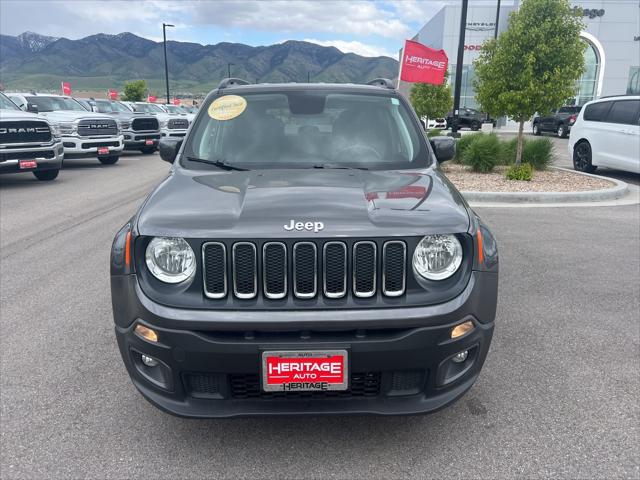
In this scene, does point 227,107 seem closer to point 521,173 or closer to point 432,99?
point 521,173

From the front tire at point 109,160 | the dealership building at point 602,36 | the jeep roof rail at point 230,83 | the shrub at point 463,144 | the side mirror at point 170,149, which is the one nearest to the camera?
the side mirror at point 170,149

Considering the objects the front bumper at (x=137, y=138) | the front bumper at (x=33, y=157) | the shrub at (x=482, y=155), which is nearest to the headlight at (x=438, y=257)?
the shrub at (x=482, y=155)

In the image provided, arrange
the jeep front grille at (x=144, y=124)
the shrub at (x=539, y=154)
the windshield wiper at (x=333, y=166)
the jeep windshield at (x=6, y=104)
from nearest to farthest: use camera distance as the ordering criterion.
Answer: the windshield wiper at (x=333, y=166) → the jeep windshield at (x=6, y=104) → the shrub at (x=539, y=154) → the jeep front grille at (x=144, y=124)

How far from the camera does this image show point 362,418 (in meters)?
2.97

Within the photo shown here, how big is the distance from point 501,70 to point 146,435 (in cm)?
1067

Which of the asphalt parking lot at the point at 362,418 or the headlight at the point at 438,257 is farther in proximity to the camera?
the asphalt parking lot at the point at 362,418

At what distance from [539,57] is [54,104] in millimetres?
13237

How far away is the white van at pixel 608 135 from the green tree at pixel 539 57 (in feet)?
4.90

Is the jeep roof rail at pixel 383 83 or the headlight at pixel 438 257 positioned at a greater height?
the jeep roof rail at pixel 383 83

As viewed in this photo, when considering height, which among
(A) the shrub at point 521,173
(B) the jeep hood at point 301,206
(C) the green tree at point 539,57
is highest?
(C) the green tree at point 539,57

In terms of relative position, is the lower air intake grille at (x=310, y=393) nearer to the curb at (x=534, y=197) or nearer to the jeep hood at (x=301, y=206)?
the jeep hood at (x=301, y=206)

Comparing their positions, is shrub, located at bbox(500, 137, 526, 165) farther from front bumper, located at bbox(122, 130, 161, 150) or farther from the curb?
front bumper, located at bbox(122, 130, 161, 150)

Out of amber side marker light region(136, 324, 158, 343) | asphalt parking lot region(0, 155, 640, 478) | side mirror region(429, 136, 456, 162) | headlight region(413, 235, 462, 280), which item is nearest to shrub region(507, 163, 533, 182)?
asphalt parking lot region(0, 155, 640, 478)

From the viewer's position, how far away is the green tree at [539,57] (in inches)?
421
